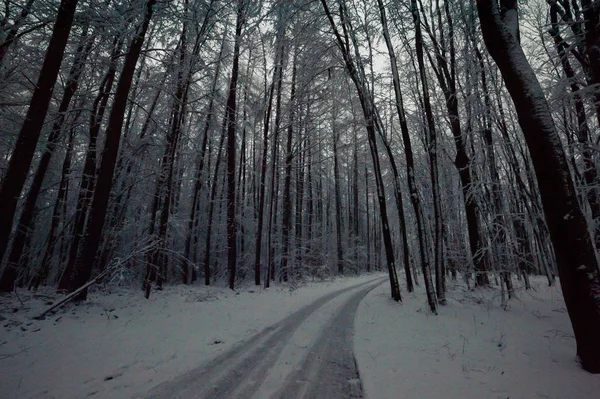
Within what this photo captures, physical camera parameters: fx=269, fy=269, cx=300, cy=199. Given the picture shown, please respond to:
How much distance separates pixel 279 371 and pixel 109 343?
3101 mm

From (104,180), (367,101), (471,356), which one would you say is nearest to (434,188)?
(367,101)

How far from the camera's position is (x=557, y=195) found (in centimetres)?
305

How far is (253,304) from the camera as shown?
29.1 ft

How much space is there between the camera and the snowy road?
2.74 metres

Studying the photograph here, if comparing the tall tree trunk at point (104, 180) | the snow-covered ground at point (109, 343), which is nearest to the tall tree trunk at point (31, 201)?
the snow-covered ground at point (109, 343)

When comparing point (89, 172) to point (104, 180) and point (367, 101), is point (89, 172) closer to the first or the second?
point (104, 180)

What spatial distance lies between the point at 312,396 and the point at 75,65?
11.0 meters

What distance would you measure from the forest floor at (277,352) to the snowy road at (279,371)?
20 mm

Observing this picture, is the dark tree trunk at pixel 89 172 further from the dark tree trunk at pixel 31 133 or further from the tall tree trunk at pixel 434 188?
the tall tree trunk at pixel 434 188

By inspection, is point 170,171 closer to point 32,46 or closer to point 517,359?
point 32,46

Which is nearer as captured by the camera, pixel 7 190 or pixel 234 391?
pixel 234 391

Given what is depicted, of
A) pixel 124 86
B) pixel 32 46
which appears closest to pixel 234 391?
Result: pixel 124 86

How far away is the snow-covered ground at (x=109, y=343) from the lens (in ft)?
9.73

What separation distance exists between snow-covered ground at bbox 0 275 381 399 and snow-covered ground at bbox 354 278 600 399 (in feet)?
7.67
